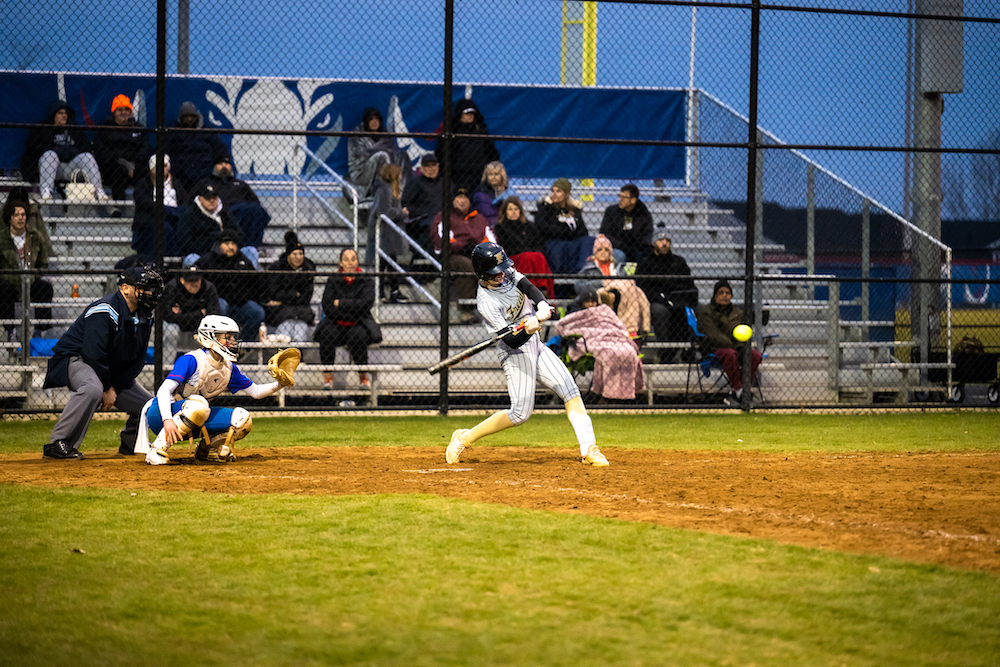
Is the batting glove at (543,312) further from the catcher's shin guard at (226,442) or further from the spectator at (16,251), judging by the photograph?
the spectator at (16,251)

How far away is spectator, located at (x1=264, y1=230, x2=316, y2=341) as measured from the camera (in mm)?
12586

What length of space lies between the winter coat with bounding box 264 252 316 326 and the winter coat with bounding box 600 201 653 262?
13.8 ft

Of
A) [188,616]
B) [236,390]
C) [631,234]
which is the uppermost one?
[631,234]

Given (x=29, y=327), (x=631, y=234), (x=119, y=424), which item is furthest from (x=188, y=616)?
(x=631, y=234)

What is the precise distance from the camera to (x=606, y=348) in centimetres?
1222

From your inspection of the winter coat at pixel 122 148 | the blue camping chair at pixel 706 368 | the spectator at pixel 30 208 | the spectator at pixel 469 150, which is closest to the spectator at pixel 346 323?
the spectator at pixel 469 150

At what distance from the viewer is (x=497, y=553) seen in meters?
5.05

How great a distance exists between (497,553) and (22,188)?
31.0 feet

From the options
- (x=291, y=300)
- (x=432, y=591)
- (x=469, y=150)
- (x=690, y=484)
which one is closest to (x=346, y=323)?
(x=291, y=300)

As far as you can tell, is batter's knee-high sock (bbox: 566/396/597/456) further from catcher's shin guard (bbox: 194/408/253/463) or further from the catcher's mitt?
catcher's shin guard (bbox: 194/408/253/463)

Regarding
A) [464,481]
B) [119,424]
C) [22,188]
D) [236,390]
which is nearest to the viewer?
[464,481]

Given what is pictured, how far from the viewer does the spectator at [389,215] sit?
13805 mm

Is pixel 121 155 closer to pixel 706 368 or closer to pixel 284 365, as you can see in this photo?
pixel 284 365

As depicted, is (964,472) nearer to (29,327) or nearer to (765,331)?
(765,331)
